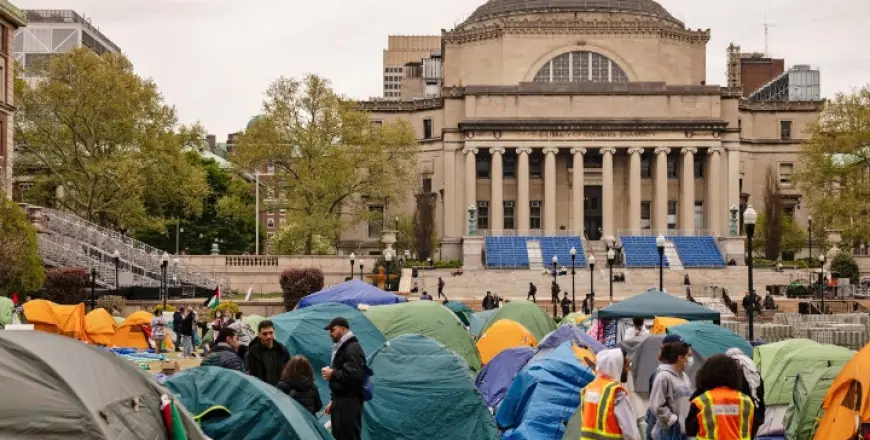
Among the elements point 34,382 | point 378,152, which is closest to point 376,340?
point 34,382

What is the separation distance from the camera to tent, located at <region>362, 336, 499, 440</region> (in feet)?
55.6

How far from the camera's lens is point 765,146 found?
3979 inches

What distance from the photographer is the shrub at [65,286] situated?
50.6 metres

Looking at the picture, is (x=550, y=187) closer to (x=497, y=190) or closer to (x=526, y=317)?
(x=497, y=190)

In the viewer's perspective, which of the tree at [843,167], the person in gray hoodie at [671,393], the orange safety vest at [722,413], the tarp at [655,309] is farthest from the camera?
the tree at [843,167]

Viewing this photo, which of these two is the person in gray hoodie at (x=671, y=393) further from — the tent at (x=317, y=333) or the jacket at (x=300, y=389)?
the tent at (x=317, y=333)

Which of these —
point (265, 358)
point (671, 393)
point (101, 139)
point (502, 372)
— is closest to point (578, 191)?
point (101, 139)

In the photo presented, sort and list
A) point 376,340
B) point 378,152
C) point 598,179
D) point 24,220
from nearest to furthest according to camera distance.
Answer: point 376,340 < point 24,220 < point 378,152 < point 598,179

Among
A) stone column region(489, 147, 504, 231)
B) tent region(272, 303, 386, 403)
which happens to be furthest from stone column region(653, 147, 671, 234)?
tent region(272, 303, 386, 403)

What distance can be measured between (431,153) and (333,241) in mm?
18817

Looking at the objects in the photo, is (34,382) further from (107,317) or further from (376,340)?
(107,317)

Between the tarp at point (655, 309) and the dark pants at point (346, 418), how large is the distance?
12224 mm

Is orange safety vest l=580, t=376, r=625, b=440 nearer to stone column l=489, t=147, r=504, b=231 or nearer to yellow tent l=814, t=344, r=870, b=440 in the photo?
yellow tent l=814, t=344, r=870, b=440

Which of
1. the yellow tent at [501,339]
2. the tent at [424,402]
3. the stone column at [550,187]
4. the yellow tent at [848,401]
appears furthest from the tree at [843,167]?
the yellow tent at [848,401]
